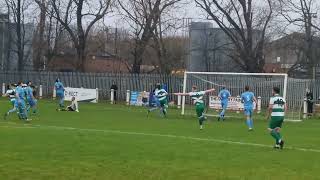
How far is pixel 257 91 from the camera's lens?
34.9 m

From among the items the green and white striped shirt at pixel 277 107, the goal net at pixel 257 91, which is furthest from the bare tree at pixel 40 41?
the green and white striped shirt at pixel 277 107

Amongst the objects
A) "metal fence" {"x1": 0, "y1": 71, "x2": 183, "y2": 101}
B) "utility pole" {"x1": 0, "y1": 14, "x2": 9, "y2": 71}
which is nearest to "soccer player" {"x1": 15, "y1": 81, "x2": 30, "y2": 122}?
"metal fence" {"x1": 0, "y1": 71, "x2": 183, "y2": 101}

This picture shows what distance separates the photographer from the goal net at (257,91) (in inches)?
1310

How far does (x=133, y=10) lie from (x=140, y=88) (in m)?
8.10

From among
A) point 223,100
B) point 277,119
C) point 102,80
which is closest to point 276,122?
point 277,119

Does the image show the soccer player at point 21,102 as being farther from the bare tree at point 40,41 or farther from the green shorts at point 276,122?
the bare tree at point 40,41

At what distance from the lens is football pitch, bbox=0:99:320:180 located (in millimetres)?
12281

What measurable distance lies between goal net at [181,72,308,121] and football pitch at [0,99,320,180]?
9436 mm

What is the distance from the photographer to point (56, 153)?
1530 cm

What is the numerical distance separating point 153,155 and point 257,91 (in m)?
20.5

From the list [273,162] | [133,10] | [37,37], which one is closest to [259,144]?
[273,162]

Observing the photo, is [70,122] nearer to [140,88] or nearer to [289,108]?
[289,108]

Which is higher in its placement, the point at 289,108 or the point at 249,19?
the point at 249,19

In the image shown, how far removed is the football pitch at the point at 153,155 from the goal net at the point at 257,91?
9436mm
